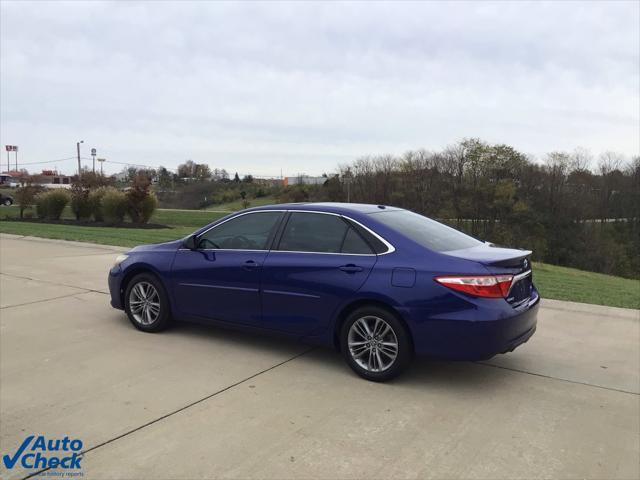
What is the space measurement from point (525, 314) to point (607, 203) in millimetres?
62936

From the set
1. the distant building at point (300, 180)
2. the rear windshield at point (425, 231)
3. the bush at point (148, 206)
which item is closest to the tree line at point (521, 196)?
the distant building at point (300, 180)

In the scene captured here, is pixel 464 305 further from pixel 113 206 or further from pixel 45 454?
pixel 113 206

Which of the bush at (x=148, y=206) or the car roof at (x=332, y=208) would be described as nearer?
the car roof at (x=332, y=208)

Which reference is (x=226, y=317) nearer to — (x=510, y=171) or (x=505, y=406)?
(x=505, y=406)

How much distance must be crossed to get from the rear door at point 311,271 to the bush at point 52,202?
89.1 feet

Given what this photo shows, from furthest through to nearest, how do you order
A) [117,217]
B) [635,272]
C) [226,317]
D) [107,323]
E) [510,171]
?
[510,171]
[635,272]
[117,217]
[107,323]
[226,317]

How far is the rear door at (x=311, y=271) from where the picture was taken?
15.0ft

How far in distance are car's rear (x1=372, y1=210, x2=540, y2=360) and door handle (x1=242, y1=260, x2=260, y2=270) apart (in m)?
1.45

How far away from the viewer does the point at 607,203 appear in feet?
194

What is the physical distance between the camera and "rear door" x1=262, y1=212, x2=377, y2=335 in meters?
4.57

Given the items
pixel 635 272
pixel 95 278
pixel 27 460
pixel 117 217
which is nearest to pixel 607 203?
pixel 635 272

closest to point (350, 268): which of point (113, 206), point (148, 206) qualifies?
point (113, 206)

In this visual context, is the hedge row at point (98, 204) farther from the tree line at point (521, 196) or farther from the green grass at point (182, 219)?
the tree line at point (521, 196)

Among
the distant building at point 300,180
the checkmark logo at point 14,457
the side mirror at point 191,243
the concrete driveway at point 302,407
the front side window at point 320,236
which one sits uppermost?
the distant building at point 300,180
